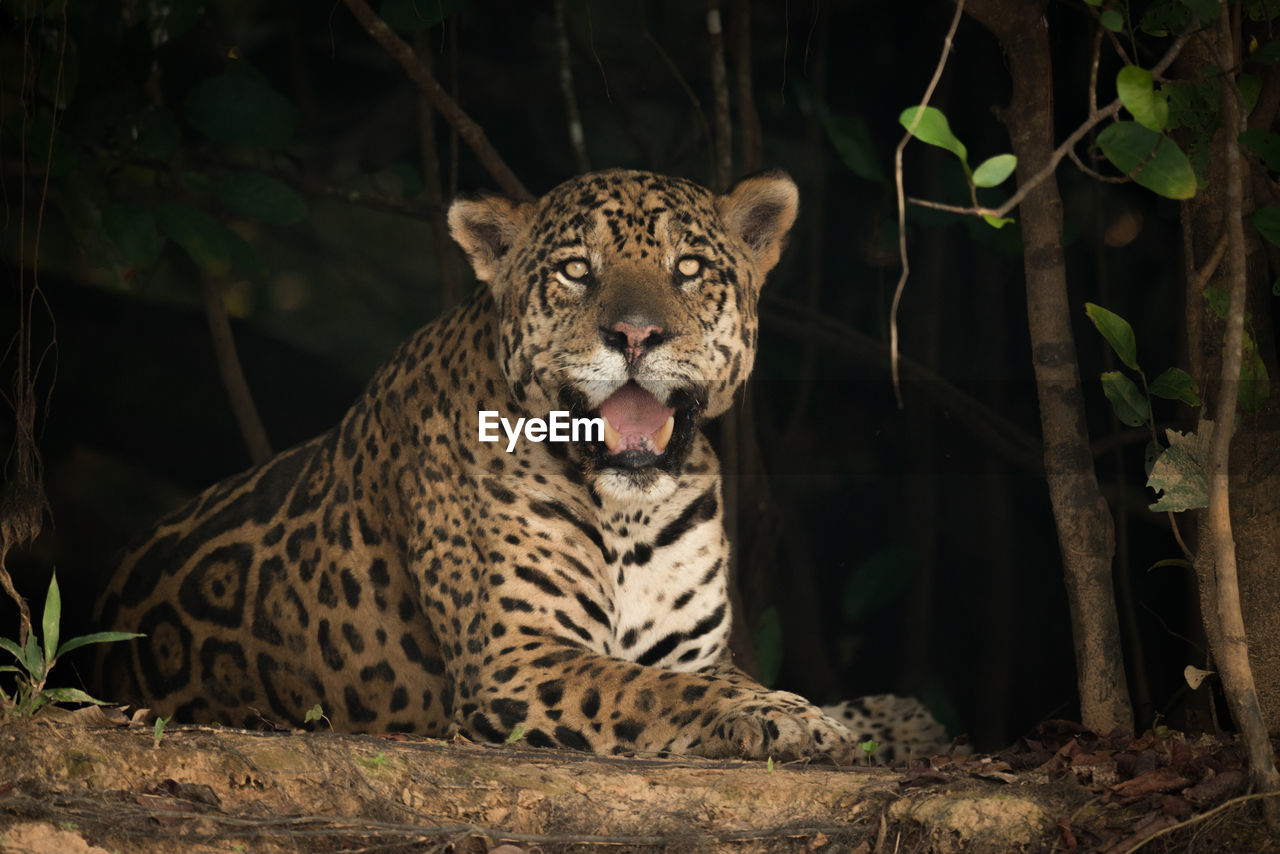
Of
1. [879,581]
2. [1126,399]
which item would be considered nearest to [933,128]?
[1126,399]

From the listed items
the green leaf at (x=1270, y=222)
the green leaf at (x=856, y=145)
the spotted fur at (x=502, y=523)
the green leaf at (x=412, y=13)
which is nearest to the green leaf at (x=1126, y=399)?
the green leaf at (x=1270, y=222)

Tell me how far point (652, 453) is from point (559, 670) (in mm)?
958

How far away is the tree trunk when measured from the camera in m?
5.18

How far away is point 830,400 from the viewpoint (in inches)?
327

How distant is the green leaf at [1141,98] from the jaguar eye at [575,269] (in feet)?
7.92

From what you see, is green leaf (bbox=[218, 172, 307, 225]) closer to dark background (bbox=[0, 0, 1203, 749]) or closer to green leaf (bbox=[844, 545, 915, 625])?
dark background (bbox=[0, 0, 1203, 749])

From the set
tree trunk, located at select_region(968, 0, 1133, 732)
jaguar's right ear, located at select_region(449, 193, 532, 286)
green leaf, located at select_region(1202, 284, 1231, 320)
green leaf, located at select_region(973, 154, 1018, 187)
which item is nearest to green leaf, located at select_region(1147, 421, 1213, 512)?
green leaf, located at select_region(1202, 284, 1231, 320)

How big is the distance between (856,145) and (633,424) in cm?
233

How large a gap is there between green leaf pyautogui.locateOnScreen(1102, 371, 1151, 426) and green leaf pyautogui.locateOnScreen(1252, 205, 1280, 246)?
0.70 metres

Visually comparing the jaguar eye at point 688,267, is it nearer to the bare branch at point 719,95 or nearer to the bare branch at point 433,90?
the bare branch at point 433,90

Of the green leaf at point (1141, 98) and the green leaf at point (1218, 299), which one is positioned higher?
the green leaf at point (1141, 98)

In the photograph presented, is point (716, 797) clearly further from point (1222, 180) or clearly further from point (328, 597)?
point (1222, 180)

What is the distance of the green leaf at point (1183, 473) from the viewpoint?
4555 millimetres

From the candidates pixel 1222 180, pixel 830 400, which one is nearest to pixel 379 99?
pixel 830 400
